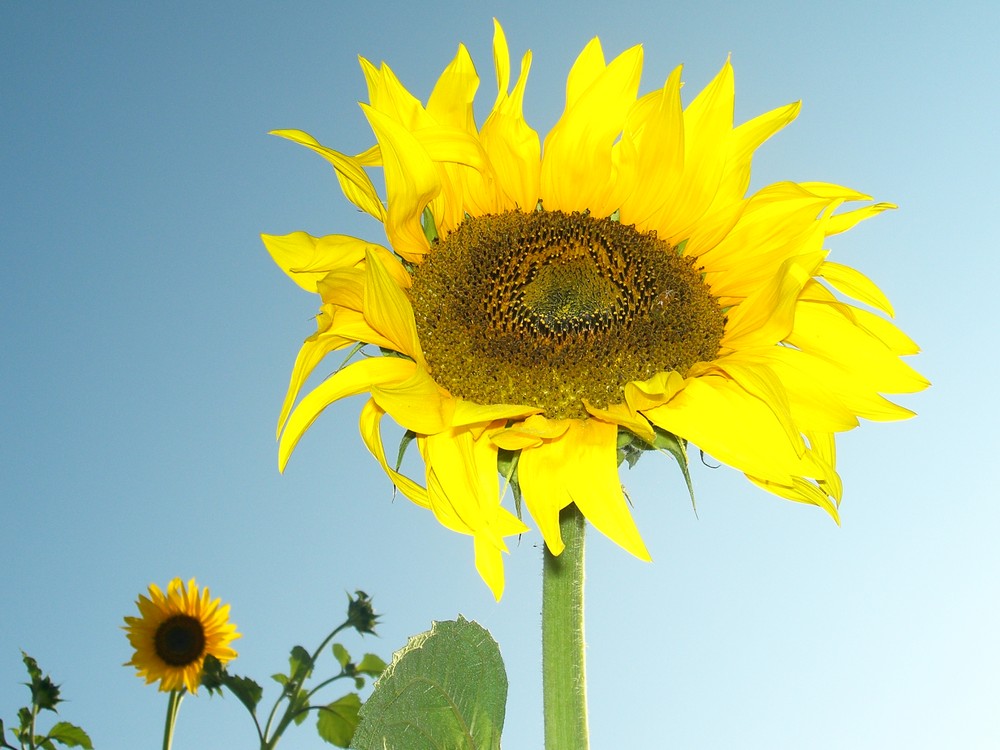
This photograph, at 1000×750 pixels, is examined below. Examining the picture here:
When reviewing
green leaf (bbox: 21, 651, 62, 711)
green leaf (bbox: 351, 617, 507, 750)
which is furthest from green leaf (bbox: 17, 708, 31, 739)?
green leaf (bbox: 351, 617, 507, 750)

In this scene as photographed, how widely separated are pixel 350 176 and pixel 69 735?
Answer: 14.2 ft

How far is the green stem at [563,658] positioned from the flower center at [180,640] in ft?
16.9

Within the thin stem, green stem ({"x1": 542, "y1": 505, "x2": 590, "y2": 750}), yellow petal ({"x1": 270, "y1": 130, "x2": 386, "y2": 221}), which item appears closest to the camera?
green stem ({"x1": 542, "y1": 505, "x2": 590, "y2": 750})

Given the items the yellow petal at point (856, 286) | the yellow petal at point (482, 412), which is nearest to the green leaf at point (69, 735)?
the yellow petal at point (482, 412)

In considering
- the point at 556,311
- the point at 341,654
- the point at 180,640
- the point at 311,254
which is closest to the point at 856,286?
the point at 556,311

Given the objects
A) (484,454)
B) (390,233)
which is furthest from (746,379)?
(390,233)

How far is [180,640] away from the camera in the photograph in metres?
6.49

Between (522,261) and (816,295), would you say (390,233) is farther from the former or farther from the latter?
(816,295)

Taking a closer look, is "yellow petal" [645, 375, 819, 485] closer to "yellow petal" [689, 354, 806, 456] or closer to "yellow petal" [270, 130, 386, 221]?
"yellow petal" [689, 354, 806, 456]

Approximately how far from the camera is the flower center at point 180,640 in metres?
6.36

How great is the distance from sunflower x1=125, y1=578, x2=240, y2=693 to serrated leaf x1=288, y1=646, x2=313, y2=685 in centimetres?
151

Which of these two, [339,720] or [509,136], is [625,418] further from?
[339,720]

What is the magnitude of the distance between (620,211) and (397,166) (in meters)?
0.60

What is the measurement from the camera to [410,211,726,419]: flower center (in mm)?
2012
